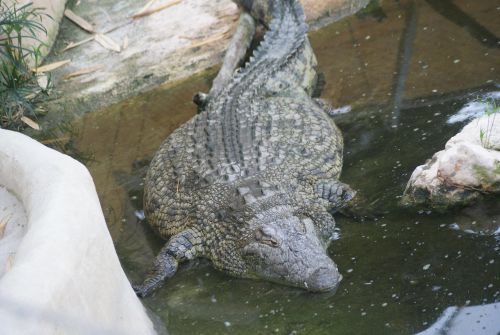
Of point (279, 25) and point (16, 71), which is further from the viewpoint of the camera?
point (279, 25)

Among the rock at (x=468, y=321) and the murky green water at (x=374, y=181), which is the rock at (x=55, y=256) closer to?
the murky green water at (x=374, y=181)

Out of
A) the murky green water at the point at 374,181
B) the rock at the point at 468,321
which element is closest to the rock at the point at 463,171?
the murky green water at the point at 374,181

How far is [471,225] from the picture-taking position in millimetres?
3611

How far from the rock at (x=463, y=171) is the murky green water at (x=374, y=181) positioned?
3.0 inches

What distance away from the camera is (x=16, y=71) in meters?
5.84

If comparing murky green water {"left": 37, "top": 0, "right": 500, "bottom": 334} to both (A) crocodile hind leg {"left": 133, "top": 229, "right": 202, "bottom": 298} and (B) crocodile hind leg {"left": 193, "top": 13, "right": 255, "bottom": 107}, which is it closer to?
(A) crocodile hind leg {"left": 133, "top": 229, "right": 202, "bottom": 298}

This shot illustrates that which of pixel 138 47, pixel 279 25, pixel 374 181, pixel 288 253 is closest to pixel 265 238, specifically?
pixel 288 253

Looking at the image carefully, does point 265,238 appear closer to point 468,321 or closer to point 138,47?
point 468,321

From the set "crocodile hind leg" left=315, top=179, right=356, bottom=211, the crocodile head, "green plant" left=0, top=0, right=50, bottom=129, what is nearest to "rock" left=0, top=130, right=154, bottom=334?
the crocodile head

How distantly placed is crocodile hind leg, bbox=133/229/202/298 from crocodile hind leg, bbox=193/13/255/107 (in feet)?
5.10

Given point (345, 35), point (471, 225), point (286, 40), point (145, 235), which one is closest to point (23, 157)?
point (145, 235)

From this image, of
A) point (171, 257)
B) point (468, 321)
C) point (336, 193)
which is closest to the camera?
point (468, 321)

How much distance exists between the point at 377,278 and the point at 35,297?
176 centimetres

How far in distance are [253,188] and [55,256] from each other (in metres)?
1.89
